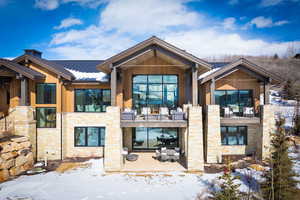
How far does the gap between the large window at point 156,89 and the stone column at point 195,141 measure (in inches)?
119

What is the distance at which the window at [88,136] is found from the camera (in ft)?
43.2

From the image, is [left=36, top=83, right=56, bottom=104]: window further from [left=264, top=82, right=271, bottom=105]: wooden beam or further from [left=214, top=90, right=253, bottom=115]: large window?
[left=264, top=82, right=271, bottom=105]: wooden beam

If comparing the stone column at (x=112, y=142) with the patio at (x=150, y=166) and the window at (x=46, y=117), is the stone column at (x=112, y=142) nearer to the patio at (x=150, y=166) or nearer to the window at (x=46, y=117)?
the patio at (x=150, y=166)

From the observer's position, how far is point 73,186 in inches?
347

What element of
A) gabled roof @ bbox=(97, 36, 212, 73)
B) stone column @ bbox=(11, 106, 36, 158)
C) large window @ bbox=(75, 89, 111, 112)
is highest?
gabled roof @ bbox=(97, 36, 212, 73)

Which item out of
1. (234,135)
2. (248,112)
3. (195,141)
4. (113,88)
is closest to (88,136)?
(113,88)

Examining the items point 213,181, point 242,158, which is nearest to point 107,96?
point 213,181

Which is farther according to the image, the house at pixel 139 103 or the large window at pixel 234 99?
the large window at pixel 234 99

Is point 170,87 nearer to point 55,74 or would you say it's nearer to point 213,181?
point 213,181

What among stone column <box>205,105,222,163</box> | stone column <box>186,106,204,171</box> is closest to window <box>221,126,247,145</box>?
stone column <box>205,105,222,163</box>

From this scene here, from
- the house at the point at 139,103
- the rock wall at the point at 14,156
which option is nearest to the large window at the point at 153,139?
the house at the point at 139,103

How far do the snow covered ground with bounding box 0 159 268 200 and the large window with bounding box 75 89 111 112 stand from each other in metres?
4.60

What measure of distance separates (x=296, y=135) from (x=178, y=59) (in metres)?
14.7

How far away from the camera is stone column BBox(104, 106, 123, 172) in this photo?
10398 mm
